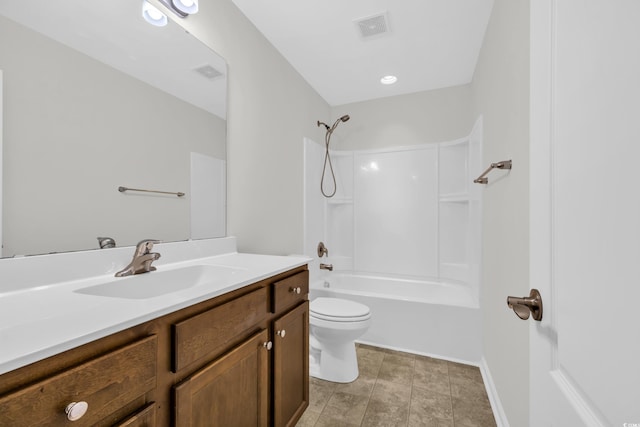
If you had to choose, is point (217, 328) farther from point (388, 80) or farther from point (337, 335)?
point (388, 80)

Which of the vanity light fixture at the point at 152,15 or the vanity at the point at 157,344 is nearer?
the vanity at the point at 157,344

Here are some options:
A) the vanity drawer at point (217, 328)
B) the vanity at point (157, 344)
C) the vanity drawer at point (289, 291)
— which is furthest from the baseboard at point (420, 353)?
the vanity drawer at point (217, 328)

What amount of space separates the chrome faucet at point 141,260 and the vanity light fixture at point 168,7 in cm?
101

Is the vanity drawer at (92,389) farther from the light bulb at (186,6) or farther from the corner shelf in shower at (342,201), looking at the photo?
the corner shelf in shower at (342,201)

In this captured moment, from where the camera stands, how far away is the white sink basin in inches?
36.7

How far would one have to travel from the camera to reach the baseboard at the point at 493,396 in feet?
4.72

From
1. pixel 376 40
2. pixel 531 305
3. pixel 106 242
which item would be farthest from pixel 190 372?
pixel 376 40

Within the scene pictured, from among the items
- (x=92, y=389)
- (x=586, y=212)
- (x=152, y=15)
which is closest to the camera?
(x=586, y=212)

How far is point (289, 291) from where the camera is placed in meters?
1.28

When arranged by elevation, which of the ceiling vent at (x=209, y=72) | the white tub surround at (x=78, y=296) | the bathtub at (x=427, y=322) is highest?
the ceiling vent at (x=209, y=72)

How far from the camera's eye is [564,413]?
0.48 metres

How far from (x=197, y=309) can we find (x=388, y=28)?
6.86ft

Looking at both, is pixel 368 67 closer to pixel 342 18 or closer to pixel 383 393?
pixel 342 18

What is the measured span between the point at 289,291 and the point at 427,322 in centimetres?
149
